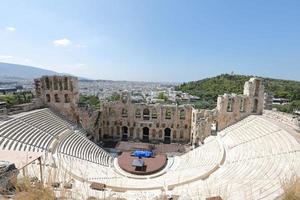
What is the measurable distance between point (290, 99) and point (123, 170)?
207ft

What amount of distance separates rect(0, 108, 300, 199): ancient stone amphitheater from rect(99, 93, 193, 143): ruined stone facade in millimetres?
6931

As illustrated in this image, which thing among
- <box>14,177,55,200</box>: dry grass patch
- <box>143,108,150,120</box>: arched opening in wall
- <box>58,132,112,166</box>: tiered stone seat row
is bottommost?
<box>58,132,112,166</box>: tiered stone seat row

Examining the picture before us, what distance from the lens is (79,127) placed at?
82.0 feet

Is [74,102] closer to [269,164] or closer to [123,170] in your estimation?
[123,170]

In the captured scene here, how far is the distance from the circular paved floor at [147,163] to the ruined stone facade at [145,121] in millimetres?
7127

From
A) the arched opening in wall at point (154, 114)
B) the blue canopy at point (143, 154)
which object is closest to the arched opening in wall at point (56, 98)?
the blue canopy at point (143, 154)

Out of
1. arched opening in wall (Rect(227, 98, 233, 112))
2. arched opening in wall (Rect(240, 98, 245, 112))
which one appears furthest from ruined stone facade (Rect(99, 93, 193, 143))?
arched opening in wall (Rect(240, 98, 245, 112))

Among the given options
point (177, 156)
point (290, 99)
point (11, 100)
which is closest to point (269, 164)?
point (177, 156)

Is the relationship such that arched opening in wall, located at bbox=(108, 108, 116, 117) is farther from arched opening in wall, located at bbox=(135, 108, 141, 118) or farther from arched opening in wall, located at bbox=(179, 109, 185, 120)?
arched opening in wall, located at bbox=(179, 109, 185, 120)

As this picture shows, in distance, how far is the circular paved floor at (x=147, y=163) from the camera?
19.0 metres

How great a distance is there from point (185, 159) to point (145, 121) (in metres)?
10.0

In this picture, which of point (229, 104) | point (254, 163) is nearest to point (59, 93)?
point (229, 104)

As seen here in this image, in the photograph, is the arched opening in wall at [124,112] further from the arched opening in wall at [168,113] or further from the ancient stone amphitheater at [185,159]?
the ancient stone amphitheater at [185,159]

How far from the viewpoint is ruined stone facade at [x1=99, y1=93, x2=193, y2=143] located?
29.5 meters
